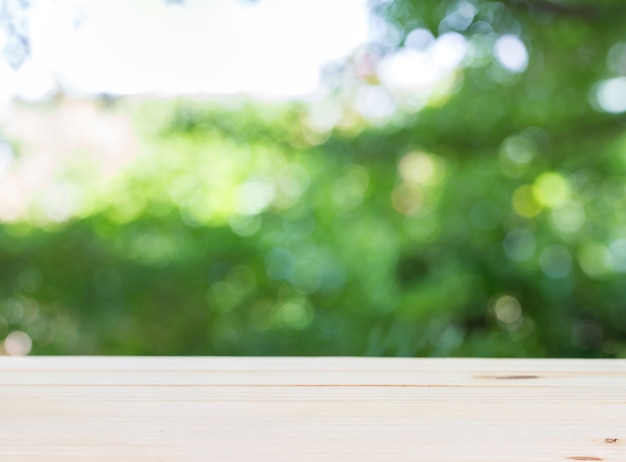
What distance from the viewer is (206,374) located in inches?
24.0

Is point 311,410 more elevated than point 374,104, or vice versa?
point 311,410

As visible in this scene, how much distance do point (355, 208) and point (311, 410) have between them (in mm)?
1581

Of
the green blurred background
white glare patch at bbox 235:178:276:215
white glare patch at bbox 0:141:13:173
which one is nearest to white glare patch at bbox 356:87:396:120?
the green blurred background

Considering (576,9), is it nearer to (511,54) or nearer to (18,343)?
(511,54)

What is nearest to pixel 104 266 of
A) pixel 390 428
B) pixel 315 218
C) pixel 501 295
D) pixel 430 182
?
pixel 315 218

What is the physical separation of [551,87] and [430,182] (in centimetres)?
47

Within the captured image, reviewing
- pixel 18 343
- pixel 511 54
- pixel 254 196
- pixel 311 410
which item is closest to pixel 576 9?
pixel 511 54

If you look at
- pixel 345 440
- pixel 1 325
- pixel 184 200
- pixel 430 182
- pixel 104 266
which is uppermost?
pixel 345 440

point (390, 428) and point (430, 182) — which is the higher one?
point (390, 428)

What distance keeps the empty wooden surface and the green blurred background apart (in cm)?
121

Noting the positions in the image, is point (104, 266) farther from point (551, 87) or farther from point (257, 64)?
point (551, 87)

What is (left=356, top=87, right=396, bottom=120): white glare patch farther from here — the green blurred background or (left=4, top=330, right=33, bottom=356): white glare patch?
(left=4, top=330, right=33, bottom=356): white glare patch

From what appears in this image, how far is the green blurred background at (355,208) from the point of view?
1881 millimetres

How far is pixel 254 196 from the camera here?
6.75 feet
